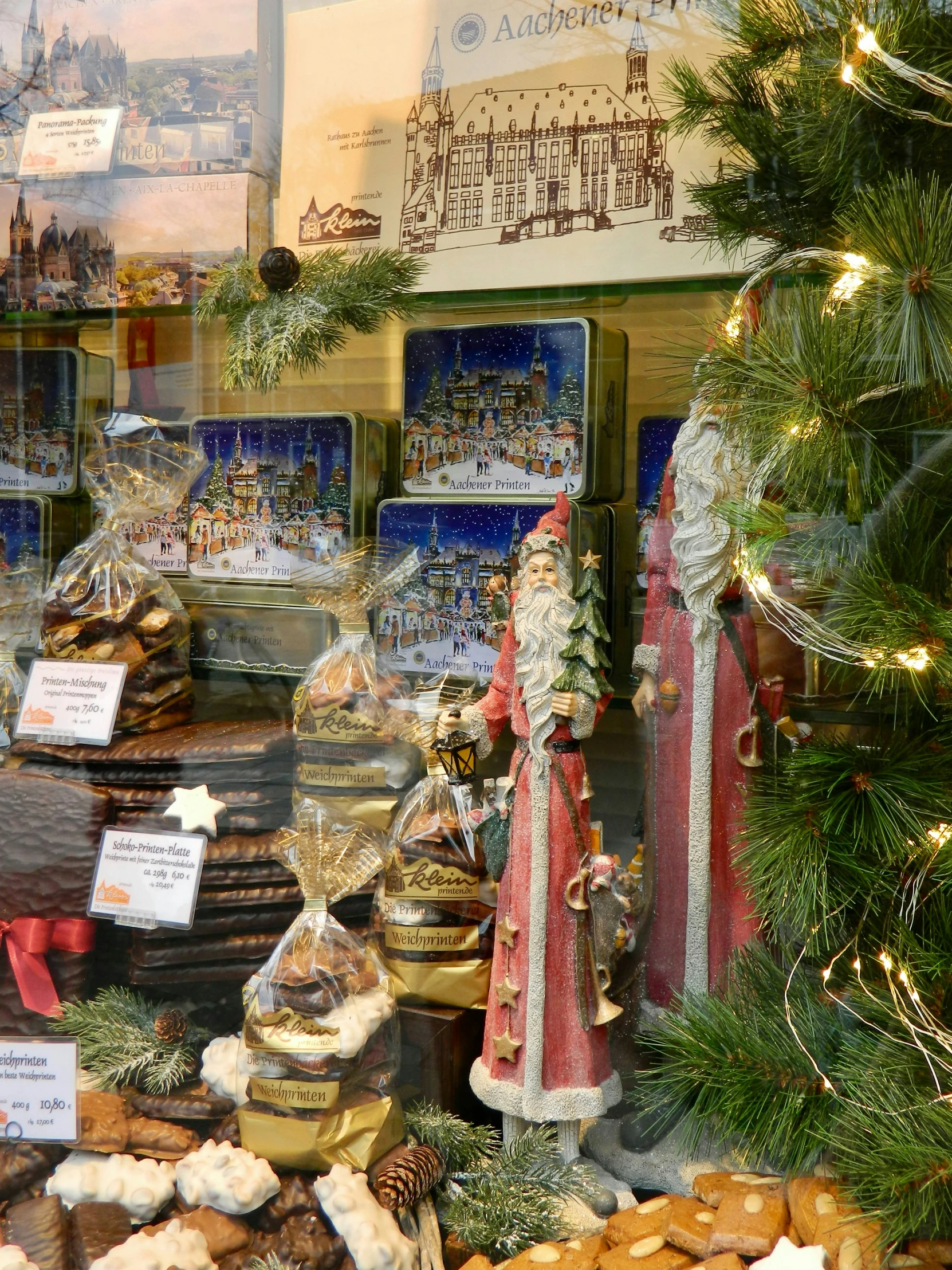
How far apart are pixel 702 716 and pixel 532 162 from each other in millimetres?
702


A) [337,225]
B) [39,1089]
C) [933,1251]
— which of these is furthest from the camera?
[337,225]

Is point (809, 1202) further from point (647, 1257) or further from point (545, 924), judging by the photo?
point (545, 924)

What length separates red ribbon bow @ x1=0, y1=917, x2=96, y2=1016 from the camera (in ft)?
4.30

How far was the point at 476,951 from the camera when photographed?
50.5 inches

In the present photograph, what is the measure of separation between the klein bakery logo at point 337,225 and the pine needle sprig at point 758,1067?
3.29 ft

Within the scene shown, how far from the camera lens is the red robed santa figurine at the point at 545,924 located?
3.73ft

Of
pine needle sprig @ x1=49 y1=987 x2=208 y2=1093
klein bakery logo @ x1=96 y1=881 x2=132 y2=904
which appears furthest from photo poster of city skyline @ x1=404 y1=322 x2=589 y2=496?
pine needle sprig @ x1=49 y1=987 x2=208 y2=1093

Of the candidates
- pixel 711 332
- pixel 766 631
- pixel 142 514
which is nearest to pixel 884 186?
pixel 711 332

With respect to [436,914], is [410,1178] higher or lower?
lower

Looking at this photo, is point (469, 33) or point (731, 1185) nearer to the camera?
point (731, 1185)

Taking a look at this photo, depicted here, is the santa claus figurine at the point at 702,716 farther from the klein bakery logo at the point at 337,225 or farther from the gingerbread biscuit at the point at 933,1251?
the klein bakery logo at the point at 337,225

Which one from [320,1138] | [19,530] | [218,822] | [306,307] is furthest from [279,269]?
[320,1138]

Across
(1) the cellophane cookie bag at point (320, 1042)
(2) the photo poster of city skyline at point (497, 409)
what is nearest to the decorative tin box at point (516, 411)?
(2) the photo poster of city skyline at point (497, 409)

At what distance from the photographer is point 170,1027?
1.29 meters
